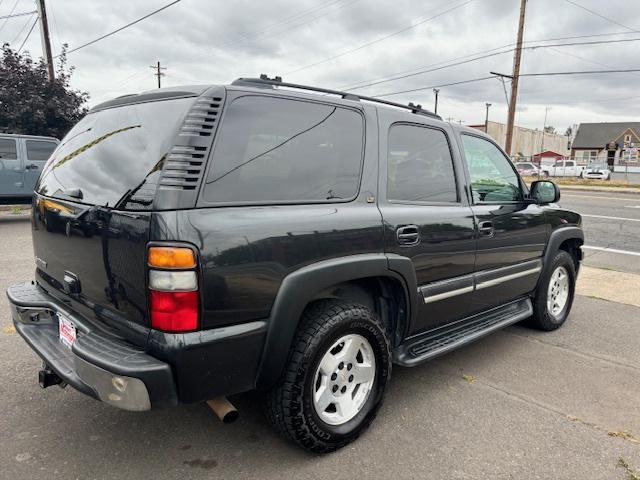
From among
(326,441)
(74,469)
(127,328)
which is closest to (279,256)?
(127,328)

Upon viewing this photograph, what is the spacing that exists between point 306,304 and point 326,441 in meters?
0.74

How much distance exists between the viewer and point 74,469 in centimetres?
241

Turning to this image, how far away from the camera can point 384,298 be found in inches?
116

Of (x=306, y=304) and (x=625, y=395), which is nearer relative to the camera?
(x=306, y=304)

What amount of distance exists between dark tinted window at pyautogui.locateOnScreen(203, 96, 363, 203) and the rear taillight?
0.30m

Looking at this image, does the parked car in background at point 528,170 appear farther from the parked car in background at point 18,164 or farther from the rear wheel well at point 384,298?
the rear wheel well at point 384,298

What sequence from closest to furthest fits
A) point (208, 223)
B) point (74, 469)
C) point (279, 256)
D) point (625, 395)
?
point (208, 223)
point (279, 256)
point (74, 469)
point (625, 395)

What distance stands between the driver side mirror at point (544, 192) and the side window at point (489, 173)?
15cm

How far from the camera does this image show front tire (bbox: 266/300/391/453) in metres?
2.41

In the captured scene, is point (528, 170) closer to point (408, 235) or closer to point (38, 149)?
point (38, 149)

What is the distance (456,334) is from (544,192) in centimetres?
162

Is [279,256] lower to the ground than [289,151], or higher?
lower

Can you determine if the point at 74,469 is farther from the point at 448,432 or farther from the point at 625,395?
the point at 625,395

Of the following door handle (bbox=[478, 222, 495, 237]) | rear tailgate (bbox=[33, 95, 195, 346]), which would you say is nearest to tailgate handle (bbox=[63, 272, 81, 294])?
rear tailgate (bbox=[33, 95, 195, 346])
